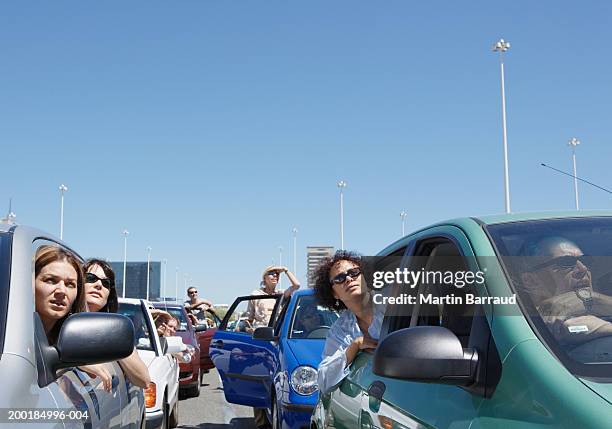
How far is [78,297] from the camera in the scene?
3445mm

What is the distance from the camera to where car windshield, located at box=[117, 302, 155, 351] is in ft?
29.3

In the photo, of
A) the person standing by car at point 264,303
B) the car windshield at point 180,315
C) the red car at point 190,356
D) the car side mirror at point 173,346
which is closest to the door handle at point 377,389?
the car side mirror at point 173,346

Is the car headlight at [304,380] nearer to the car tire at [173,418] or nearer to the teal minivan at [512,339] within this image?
the car tire at [173,418]

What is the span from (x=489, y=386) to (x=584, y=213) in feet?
3.57

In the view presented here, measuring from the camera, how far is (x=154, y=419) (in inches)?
293

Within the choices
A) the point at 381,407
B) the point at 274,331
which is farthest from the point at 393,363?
the point at 274,331

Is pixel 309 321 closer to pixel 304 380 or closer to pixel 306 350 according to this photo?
pixel 306 350

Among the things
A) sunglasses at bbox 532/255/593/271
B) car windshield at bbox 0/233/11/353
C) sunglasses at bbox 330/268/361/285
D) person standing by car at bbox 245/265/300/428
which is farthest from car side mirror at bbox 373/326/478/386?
person standing by car at bbox 245/265/300/428

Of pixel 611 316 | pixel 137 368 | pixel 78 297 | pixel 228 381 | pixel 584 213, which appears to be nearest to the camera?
pixel 611 316

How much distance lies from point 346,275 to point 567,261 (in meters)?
2.02

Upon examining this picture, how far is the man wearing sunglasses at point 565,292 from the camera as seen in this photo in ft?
8.01

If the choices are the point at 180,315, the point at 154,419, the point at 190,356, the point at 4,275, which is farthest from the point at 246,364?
the point at 4,275

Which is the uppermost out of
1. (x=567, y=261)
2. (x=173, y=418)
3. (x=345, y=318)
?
(x=567, y=261)

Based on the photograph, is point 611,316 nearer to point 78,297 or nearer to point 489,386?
point 489,386
